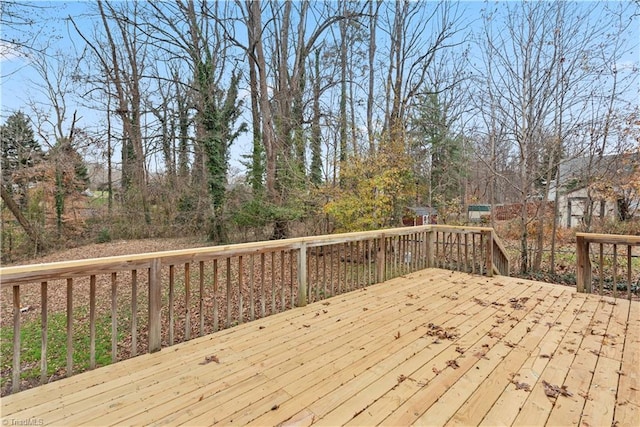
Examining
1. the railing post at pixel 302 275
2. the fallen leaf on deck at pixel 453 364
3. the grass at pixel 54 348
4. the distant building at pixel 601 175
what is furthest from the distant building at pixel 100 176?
the distant building at pixel 601 175

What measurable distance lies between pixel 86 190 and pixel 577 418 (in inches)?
559

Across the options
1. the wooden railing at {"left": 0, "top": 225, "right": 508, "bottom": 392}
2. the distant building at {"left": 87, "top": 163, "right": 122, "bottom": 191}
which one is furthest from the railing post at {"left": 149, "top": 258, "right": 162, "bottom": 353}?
the distant building at {"left": 87, "top": 163, "right": 122, "bottom": 191}

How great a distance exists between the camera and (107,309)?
5621mm

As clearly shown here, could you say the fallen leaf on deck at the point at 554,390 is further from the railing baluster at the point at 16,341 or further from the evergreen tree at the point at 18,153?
the evergreen tree at the point at 18,153

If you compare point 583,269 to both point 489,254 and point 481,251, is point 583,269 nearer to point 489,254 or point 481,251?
point 489,254

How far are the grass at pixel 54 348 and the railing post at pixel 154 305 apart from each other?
163cm

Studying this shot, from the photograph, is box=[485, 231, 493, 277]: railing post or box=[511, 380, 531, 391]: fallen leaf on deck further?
box=[485, 231, 493, 277]: railing post

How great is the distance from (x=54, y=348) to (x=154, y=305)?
9.23 ft

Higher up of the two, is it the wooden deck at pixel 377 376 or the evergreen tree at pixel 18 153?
the evergreen tree at pixel 18 153

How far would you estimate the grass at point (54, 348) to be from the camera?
353 centimetres

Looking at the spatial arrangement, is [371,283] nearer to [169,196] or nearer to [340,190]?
[340,190]

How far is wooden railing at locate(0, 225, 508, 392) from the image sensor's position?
2166mm

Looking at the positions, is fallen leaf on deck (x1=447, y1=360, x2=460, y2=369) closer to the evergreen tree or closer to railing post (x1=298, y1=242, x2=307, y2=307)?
railing post (x1=298, y1=242, x2=307, y2=307)

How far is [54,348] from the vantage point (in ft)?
13.5
